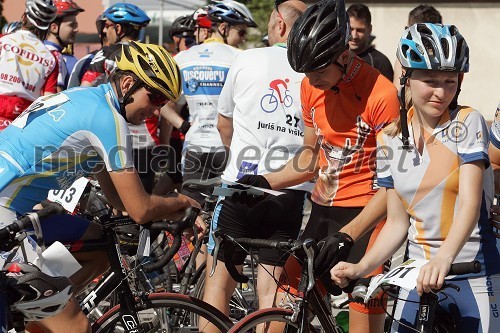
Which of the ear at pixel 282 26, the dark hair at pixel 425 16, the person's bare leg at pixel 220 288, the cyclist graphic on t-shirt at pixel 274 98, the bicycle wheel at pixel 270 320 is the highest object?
the dark hair at pixel 425 16

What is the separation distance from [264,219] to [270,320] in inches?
58.0

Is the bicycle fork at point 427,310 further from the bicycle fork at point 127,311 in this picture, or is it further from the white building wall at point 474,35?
the white building wall at point 474,35

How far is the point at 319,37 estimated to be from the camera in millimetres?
4984

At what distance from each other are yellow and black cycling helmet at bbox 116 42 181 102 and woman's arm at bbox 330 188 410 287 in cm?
137

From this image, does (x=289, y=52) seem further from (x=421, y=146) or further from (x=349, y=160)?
(x=421, y=146)

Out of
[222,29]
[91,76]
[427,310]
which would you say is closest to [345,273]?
[427,310]

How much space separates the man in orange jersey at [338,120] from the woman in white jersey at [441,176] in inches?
35.9

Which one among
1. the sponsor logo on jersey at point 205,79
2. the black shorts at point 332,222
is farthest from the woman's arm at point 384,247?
the sponsor logo on jersey at point 205,79

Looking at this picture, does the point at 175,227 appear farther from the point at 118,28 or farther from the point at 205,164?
the point at 118,28

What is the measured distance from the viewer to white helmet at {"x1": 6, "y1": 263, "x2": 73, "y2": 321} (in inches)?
171

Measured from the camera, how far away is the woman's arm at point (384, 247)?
13.6 feet

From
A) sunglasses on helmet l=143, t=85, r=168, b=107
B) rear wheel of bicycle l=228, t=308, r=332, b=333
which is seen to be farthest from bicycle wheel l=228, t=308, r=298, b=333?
sunglasses on helmet l=143, t=85, r=168, b=107

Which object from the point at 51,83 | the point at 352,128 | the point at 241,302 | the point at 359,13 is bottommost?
the point at 241,302

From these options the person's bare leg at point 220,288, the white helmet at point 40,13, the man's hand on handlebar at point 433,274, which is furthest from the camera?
the white helmet at point 40,13
